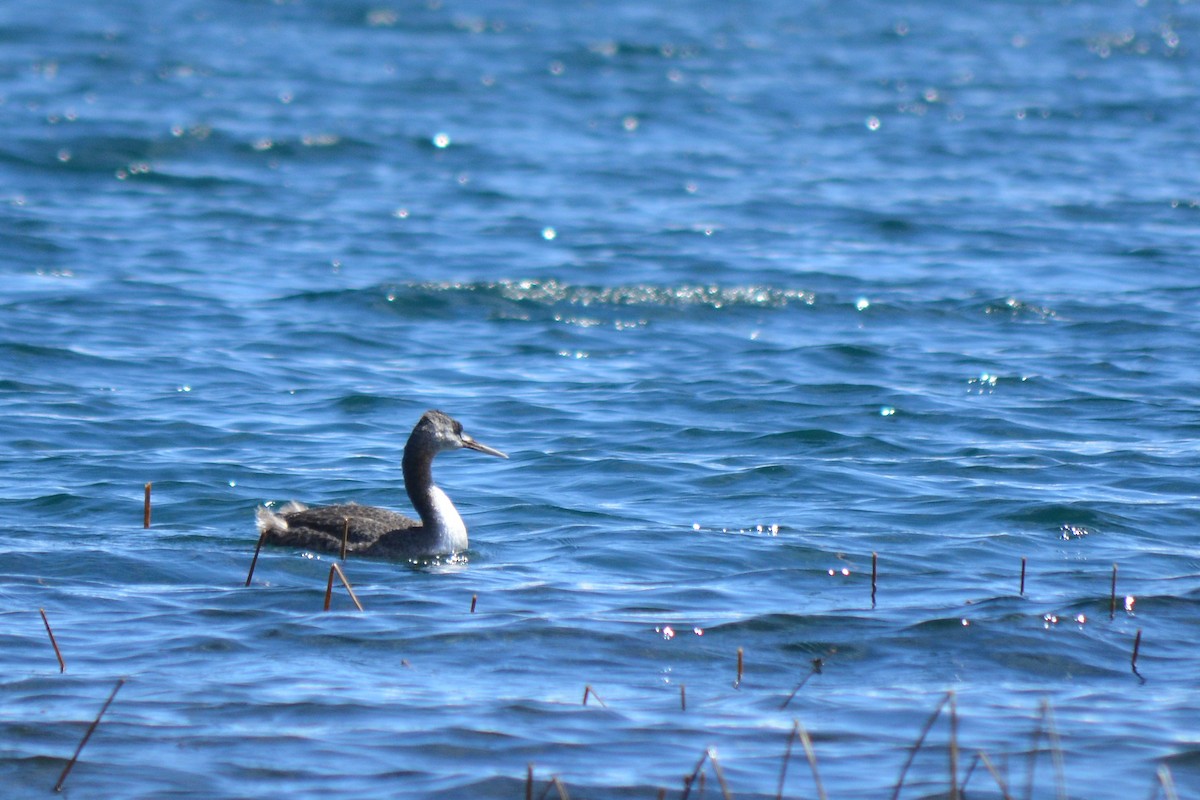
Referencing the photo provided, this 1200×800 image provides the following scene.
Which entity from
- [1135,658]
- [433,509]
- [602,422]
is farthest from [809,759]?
[602,422]

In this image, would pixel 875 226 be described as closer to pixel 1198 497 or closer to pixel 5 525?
pixel 1198 497

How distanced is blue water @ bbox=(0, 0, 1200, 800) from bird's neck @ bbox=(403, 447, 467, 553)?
20 cm

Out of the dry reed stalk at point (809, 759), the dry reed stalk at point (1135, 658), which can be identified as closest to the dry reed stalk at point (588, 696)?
the dry reed stalk at point (809, 759)

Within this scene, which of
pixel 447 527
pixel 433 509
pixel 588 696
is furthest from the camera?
pixel 433 509

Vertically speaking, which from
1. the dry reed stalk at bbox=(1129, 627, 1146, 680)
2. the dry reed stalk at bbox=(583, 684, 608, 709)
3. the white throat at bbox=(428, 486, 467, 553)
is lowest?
the dry reed stalk at bbox=(583, 684, 608, 709)

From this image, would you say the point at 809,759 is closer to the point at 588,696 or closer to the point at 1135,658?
the point at 588,696

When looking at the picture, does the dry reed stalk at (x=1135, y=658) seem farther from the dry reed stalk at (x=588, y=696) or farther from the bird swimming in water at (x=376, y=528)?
the bird swimming in water at (x=376, y=528)

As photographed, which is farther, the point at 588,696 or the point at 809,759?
the point at 588,696

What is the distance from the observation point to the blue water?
23.6ft

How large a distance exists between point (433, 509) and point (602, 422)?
3650mm

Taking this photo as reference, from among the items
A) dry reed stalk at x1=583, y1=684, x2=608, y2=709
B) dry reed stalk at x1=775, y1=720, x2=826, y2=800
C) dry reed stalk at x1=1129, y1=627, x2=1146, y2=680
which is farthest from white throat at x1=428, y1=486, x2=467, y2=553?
dry reed stalk at x1=1129, y1=627, x2=1146, y2=680

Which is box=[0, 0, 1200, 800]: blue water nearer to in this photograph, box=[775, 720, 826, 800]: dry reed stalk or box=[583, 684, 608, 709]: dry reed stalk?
box=[583, 684, 608, 709]: dry reed stalk

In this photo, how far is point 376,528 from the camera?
1031 centimetres

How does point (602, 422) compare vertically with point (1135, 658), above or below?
above
